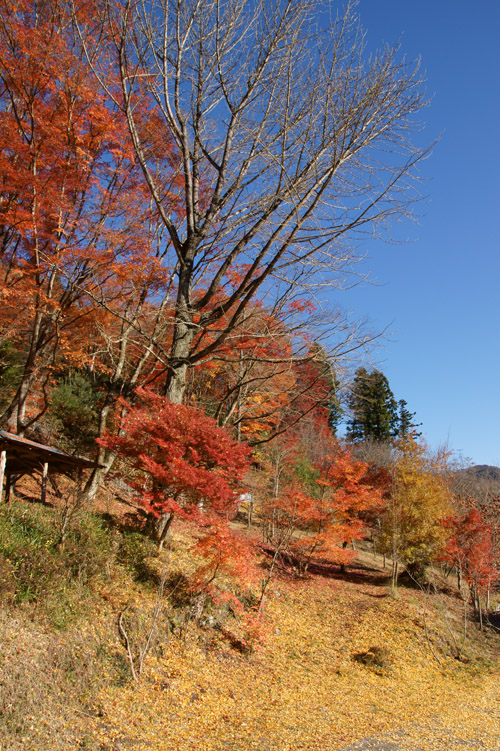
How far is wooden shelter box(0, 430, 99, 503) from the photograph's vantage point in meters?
7.67

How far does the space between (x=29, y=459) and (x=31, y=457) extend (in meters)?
0.32

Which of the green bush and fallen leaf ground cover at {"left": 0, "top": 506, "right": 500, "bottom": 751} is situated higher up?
the green bush

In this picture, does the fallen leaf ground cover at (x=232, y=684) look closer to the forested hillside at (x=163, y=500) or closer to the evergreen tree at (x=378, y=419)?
the forested hillside at (x=163, y=500)

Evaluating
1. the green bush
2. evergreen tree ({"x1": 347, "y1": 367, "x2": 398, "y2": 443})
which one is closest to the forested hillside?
the green bush

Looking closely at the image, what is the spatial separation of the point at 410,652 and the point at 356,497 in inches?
225

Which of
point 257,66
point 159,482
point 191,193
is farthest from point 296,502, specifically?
point 257,66

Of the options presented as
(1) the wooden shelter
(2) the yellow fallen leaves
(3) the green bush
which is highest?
(1) the wooden shelter

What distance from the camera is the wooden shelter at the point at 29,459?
7672mm

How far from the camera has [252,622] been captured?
9.07 m

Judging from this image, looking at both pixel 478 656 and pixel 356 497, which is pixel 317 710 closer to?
pixel 478 656

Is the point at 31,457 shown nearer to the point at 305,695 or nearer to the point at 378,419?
the point at 305,695

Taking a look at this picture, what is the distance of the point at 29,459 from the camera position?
976 centimetres

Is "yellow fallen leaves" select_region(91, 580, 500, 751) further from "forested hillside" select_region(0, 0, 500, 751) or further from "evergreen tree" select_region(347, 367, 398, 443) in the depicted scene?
"evergreen tree" select_region(347, 367, 398, 443)

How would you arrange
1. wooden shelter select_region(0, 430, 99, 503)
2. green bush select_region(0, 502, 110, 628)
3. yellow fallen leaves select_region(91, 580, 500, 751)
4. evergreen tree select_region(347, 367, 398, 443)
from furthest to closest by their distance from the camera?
evergreen tree select_region(347, 367, 398, 443) → wooden shelter select_region(0, 430, 99, 503) → green bush select_region(0, 502, 110, 628) → yellow fallen leaves select_region(91, 580, 500, 751)
